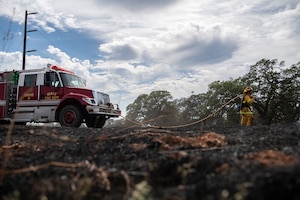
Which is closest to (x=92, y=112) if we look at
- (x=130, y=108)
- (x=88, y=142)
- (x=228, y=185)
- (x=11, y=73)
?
(x=11, y=73)

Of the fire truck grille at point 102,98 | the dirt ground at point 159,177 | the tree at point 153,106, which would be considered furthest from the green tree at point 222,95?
the dirt ground at point 159,177

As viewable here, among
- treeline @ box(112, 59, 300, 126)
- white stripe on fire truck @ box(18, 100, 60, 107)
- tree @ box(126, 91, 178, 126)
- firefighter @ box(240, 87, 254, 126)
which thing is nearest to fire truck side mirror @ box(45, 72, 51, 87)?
white stripe on fire truck @ box(18, 100, 60, 107)

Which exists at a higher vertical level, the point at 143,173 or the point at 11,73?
the point at 11,73

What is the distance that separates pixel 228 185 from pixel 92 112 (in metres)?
11.4

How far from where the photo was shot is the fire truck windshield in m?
14.8

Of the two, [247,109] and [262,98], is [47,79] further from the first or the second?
[262,98]

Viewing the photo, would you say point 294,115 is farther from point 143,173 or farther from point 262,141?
point 143,173

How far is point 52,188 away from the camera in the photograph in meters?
3.07

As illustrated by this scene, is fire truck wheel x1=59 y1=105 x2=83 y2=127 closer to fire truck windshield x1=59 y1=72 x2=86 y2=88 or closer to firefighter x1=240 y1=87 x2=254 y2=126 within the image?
fire truck windshield x1=59 y1=72 x2=86 y2=88

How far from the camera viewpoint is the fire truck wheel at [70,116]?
45.1ft

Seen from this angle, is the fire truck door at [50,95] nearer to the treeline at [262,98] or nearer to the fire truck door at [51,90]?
the fire truck door at [51,90]

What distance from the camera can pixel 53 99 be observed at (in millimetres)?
14578

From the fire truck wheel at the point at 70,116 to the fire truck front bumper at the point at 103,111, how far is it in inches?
19.1

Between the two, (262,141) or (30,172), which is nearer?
(30,172)
